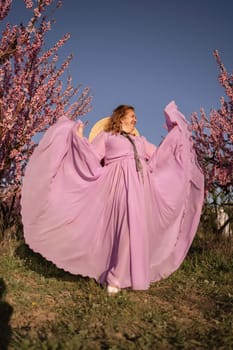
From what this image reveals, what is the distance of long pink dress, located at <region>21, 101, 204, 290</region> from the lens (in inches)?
168

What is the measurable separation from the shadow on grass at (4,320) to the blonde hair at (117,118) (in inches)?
82.4

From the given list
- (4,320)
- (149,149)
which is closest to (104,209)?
(149,149)

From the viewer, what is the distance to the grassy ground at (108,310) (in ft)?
9.84

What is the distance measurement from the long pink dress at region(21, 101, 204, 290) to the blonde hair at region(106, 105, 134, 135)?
0.11m

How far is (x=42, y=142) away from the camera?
4.52 m

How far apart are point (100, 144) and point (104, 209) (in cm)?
74

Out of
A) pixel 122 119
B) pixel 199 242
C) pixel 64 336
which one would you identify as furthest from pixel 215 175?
pixel 64 336

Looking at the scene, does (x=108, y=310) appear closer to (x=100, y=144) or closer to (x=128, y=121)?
(x=100, y=144)

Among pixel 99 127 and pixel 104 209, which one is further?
pixel 99 127

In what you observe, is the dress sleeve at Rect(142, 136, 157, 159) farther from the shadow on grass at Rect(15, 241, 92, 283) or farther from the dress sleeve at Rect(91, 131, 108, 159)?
the shadow on grass at Rect(15, 241, 92, 283)

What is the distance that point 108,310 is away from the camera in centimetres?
371

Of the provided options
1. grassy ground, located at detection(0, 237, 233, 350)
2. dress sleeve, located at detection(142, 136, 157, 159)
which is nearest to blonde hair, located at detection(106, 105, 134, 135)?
dress sleeve, located at detection(142, 136, 157, 159)

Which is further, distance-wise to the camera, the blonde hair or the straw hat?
the straw hat

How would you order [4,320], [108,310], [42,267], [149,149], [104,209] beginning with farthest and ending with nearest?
[42,267] < [149,149] < [104,209] < [108,310] < [4,320]
